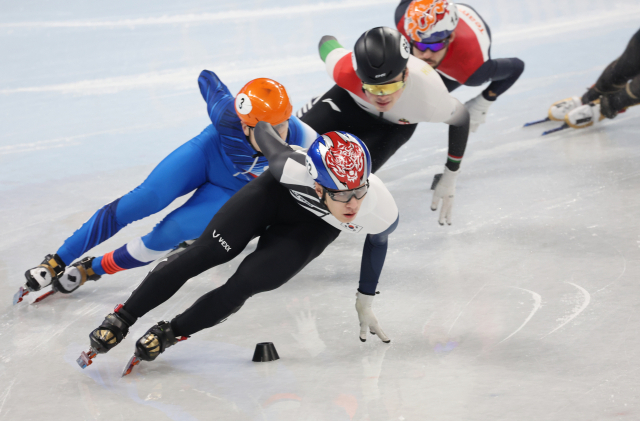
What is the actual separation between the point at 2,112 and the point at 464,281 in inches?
206

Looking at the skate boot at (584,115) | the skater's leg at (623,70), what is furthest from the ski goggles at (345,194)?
the skate boot at (584,115)

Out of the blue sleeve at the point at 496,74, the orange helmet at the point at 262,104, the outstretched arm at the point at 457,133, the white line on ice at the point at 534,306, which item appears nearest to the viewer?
the white line on ice at the point at 534,306

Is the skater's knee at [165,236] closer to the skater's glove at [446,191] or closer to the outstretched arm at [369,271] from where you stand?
the outstretched arm at [369,271]

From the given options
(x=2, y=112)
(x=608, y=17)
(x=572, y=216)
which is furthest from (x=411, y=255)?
(x=608, y=17)

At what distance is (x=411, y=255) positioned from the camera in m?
3.84

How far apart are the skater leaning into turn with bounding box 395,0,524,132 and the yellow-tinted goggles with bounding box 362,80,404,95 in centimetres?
85

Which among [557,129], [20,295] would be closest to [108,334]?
[20,295]

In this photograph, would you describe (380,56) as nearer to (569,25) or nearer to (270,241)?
(270,241)

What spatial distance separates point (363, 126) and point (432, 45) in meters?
0.71

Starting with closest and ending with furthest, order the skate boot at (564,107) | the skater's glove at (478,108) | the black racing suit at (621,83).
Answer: the skater's glove at (478,108)
the black racing suit at (621,83)
the skate boot at (564,107)

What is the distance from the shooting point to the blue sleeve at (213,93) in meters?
3.45

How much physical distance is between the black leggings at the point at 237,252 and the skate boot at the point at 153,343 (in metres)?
0.03

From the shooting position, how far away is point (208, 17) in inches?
365

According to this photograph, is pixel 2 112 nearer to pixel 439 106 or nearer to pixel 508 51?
pixel 439 106
